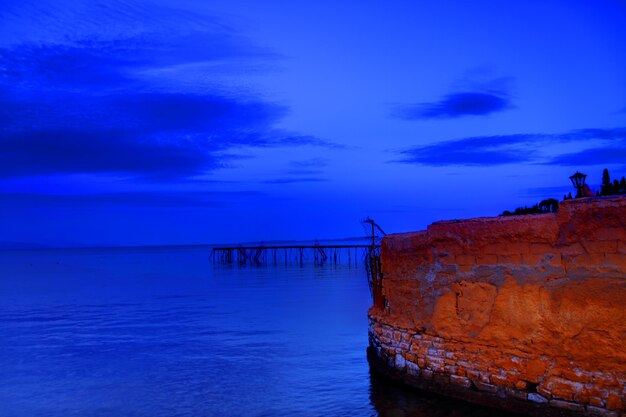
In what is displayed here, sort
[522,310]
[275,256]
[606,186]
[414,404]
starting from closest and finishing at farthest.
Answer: [522,310], [414,404], [606,186], [275,256]

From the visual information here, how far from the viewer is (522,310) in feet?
22.0

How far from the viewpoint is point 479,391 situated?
6992 millimetres

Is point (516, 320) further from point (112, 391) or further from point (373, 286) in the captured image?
point (112, 391)

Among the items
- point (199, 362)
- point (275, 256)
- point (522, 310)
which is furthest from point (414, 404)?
point (275, 256)

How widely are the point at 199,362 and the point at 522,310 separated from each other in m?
6.99

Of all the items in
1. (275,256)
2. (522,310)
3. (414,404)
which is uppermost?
(275,256)

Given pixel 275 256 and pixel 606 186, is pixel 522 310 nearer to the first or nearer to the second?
pixel 606 186

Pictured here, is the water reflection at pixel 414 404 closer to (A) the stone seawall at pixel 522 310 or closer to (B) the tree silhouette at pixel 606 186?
(A) the stone seawall at pixel 522 310

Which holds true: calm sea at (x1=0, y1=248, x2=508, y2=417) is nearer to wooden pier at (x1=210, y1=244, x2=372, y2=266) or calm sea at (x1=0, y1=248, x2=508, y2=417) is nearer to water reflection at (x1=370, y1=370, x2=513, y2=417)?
water reflection at (x1=370, y1=370, x2=513, y2=417)

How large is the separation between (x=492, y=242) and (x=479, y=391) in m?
1.75

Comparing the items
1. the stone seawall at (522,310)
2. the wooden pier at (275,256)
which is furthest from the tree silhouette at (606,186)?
the wooden pier at (275,256)

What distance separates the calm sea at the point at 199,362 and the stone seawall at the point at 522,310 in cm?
52

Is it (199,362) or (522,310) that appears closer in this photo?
(522,310)

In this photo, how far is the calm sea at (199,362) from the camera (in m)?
8.49
